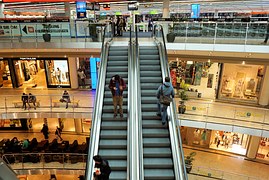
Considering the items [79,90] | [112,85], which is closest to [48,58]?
[79,90]

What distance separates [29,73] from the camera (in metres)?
Result: 18.8

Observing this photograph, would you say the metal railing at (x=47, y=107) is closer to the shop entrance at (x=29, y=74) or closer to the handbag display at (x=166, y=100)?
the shop entrance at (x=29, y=74)

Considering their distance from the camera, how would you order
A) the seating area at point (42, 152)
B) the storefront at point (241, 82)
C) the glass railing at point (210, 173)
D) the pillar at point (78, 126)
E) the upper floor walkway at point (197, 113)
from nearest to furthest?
1. the upper floor walkway at point (197, 113)
2. the glass railing at point (210, 173)
3. the seating area at point (42, 152)
4. the storefront at point (241, 82)
5. the pillar at point (78, 126)

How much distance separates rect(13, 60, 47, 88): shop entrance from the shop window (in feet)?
2.56

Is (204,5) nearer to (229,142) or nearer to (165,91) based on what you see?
(229,142)

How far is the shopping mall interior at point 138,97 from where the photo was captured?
6.89m

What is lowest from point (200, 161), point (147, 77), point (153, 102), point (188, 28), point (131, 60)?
point (200, 161)

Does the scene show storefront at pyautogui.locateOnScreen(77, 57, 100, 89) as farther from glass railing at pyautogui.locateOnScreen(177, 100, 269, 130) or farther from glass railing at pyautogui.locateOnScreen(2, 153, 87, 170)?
glass railing at pyautogui.locateOnScreen(177, 100, 269, 130)

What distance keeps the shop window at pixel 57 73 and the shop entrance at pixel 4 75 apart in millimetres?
2932

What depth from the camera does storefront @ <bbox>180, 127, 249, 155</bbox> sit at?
15.7 meters

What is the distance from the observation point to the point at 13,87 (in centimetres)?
1792

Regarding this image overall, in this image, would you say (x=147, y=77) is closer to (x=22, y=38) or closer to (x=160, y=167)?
(x=160, y=167)

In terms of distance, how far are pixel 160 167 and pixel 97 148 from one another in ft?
5.44

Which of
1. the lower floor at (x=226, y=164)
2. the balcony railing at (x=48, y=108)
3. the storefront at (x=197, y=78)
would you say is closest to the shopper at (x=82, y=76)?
the lower floor at (x=226, y=164)
